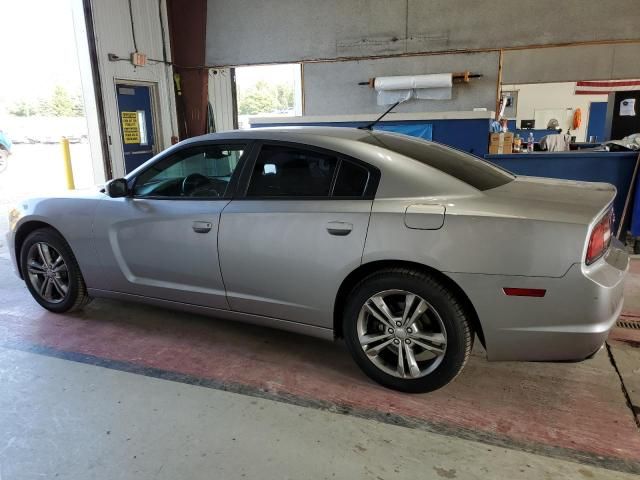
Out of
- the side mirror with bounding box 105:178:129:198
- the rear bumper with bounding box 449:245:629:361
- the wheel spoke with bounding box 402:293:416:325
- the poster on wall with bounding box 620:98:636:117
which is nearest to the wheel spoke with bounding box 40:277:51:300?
the side mirror with bounding box 105:178:129:198

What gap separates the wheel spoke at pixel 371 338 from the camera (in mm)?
2702

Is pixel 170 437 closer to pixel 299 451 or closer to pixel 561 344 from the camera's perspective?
pixel 299 451

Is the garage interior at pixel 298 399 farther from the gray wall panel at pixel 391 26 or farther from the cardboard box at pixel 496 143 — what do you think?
the gray wall panel at pixel 391 26

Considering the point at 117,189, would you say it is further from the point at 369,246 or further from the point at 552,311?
the point at 552,311

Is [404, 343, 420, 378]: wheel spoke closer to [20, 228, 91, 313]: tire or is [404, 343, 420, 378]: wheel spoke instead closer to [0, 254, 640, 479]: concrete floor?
[0, 254, 640, 479]: concrete floor

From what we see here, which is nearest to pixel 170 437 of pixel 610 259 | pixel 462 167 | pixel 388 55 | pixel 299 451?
pixel 299 451

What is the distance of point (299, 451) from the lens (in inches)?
90.4

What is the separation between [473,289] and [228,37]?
379 inches

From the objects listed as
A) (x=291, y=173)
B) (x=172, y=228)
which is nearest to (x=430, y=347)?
(x=291, y=173)

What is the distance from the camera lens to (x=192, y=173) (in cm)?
339

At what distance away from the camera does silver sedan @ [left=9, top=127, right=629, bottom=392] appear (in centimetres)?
233

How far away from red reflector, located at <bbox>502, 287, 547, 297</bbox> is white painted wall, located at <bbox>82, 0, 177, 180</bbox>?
8.67m

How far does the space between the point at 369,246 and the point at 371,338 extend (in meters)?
0.54

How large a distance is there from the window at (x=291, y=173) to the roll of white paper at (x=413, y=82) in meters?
6.83
